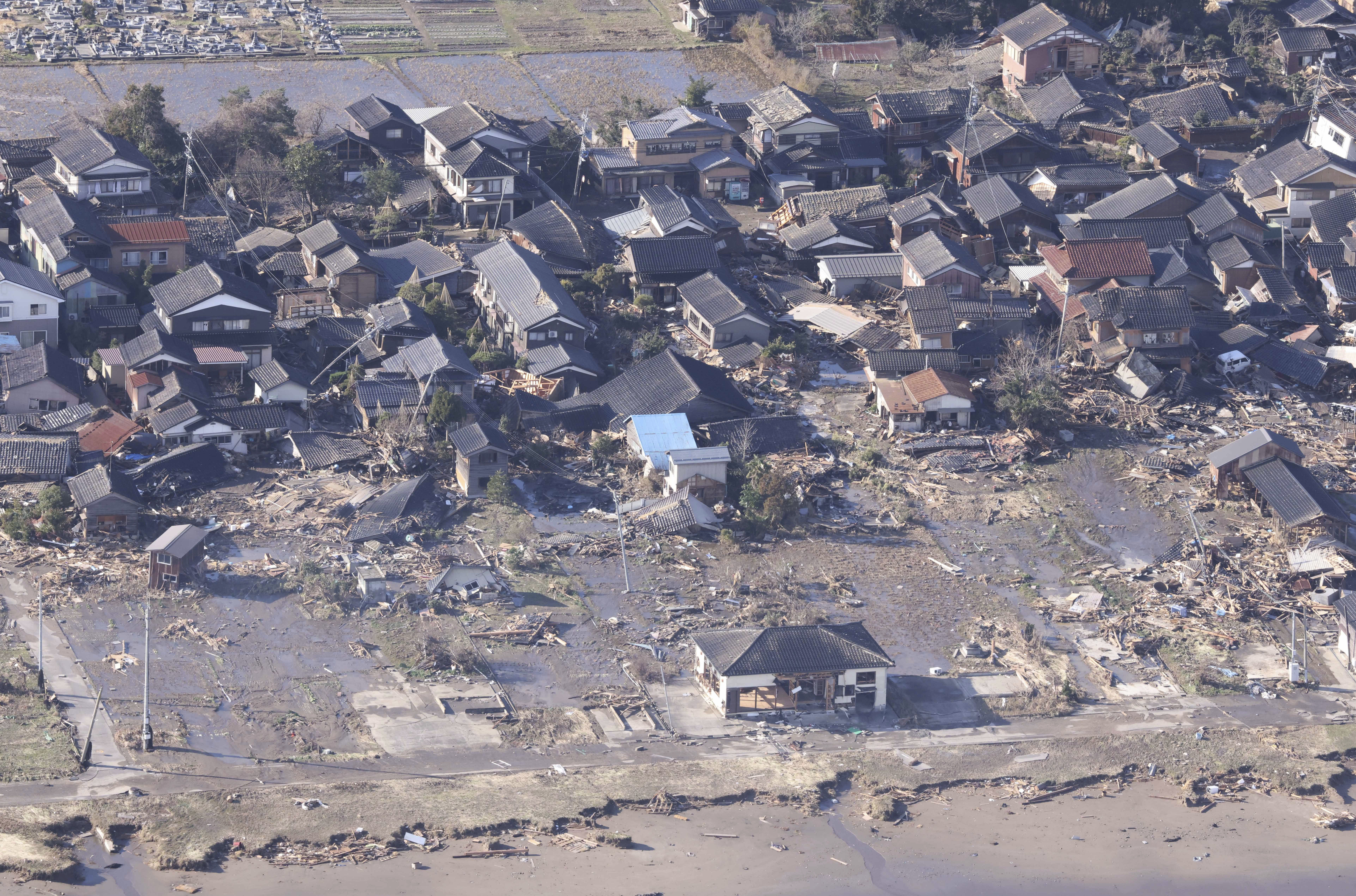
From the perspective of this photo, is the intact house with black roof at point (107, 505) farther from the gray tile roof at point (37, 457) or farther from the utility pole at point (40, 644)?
the utility pole at point (40, 644)

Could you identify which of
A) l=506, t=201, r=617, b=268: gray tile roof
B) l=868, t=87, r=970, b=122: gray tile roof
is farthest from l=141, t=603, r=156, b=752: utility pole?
l=868, t=87, r=970, b=122: gray tile roof

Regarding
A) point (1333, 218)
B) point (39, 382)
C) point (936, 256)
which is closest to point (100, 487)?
point (39, 382)

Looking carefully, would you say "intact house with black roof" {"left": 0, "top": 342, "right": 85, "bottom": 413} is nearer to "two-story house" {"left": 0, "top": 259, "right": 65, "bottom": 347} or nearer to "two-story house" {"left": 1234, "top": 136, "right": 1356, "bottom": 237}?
"two-story house" {"left": 0, "top": 259, "right": 65, "bottom": 347}

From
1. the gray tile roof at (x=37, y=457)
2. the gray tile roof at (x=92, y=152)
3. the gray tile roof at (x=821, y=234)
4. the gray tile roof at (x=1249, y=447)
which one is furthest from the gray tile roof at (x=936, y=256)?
the gray tile roof at (x=37, y=457)

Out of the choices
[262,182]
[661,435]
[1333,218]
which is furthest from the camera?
[262,182]

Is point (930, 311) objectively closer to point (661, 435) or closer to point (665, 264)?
point (665, 264)

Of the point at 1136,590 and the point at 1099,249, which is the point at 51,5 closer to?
the point at 1099,249

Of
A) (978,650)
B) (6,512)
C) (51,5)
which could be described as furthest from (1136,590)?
(51,5)
